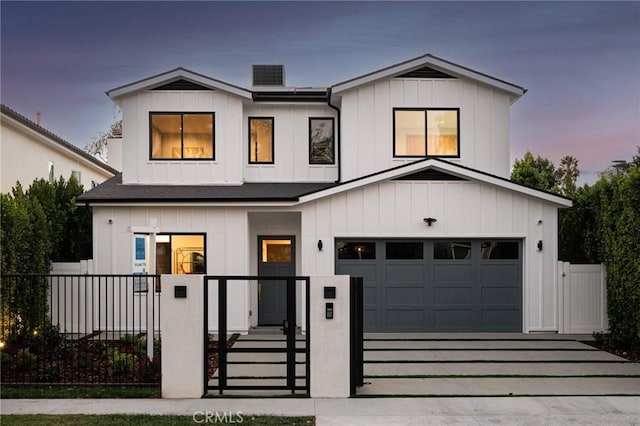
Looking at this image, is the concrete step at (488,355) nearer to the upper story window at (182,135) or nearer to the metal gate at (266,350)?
the metal gate at (266,350)

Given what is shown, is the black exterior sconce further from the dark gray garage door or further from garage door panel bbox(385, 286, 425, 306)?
garage door panel bbox(385, 286, 425, 306)

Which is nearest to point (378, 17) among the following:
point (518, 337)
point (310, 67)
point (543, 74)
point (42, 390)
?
point (310, 67)

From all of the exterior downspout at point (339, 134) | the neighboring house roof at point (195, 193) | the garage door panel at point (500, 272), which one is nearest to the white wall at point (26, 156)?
the neighboring house roof at point (195, 193)

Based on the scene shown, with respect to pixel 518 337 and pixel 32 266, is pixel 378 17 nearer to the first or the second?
pixel 518 337

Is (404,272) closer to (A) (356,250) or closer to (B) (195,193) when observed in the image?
Result: (A) (356,250)

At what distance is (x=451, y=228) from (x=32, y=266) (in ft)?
32.1

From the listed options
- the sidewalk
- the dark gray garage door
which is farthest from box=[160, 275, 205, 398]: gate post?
the dark gray garage door

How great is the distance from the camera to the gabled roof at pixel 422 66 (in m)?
14.1

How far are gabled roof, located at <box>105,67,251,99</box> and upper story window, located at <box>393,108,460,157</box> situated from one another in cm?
429

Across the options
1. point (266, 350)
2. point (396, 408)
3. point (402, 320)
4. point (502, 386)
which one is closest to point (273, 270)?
point (402, 320)

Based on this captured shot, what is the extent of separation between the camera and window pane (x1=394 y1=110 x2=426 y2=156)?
14445 mm

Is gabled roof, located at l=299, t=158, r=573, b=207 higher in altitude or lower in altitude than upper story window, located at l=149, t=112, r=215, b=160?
lower

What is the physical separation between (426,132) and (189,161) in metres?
6.61

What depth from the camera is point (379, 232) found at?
42.2 ft
